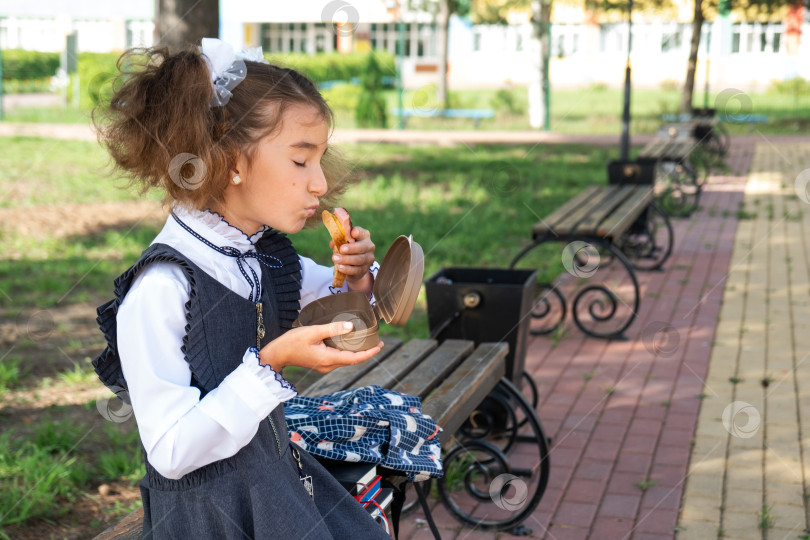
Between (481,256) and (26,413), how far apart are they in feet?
13.6

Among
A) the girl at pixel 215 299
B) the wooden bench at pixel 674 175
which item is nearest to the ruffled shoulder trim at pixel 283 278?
the girl at pixel 215 299

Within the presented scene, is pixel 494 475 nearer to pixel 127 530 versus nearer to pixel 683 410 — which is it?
pixel 683 410

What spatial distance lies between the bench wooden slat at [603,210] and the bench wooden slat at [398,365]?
2178 mm

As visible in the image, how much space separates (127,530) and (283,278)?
741mm

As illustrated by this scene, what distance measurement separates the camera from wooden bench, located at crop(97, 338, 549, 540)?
9.55 feet

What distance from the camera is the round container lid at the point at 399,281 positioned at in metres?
1.85

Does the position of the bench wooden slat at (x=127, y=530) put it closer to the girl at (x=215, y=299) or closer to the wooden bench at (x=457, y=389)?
the girl at (x=215, y=299)

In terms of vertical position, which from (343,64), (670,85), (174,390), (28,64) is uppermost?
(343,64)

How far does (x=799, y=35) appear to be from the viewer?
35062 millimetres

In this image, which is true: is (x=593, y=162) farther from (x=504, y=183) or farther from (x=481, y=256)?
(x=481, y=256)

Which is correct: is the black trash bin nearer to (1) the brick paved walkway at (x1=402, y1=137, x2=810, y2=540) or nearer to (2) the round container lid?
(1) the brick paved walkway at (x1=402, y1=137, x2=810, y2=540)

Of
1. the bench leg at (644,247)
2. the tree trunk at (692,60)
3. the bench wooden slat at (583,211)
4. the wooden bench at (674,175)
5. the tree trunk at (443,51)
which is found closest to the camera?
the bench wooden slat at (583,211)

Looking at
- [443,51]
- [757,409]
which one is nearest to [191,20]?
[757,409]

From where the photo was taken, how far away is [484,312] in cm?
376
